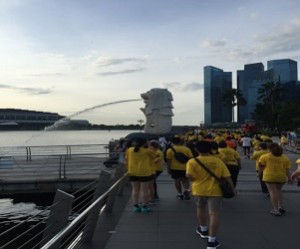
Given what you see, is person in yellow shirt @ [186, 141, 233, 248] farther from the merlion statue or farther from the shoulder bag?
the merlion statue

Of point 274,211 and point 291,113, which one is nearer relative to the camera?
point 274,211

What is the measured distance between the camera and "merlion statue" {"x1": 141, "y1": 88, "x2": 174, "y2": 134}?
46.5 m

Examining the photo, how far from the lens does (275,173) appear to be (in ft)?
36.8

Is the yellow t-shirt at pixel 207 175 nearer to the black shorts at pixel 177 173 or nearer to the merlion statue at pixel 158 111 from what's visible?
the black shorts at pixel 177 173

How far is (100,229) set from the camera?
9.98 metres

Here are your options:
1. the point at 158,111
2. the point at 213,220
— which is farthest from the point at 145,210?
the point at 158,111

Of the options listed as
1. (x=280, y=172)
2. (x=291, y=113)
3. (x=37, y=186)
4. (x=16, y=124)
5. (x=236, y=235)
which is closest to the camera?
(x=236, y=235)

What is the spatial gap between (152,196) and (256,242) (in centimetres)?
471

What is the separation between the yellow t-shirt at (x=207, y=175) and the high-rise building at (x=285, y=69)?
163118 mm

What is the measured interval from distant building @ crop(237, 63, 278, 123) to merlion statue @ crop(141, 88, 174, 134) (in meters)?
133

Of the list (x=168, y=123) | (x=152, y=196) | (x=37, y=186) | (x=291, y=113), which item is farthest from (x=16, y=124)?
(x=152, y=196)

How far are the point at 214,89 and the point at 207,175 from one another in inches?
7305

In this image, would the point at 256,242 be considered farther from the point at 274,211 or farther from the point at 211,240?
the point at 274,211

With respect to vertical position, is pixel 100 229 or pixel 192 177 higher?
pixel 192 177
